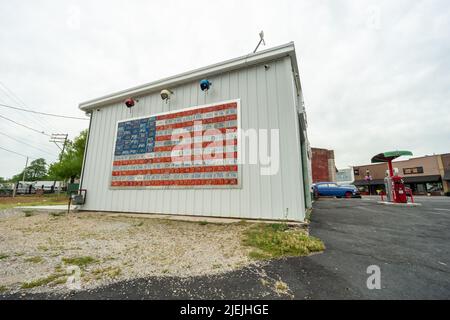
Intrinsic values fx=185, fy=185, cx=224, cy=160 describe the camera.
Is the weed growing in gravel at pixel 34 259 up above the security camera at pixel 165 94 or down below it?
below

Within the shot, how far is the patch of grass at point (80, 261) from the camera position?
8.13 feet

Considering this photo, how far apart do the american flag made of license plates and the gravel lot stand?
5.34 ft

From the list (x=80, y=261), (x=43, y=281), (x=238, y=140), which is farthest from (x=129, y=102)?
(x=43, y=281)

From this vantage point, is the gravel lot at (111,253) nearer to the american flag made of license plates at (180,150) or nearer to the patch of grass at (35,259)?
the patch of grass at (35,259)

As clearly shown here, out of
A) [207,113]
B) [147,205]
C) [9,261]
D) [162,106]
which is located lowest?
[9,261]

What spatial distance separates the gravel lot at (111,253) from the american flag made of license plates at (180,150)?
163 cm

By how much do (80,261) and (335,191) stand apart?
20209 mm

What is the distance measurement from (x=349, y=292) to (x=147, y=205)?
5.91 m

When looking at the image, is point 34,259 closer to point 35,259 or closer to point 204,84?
point 35,259

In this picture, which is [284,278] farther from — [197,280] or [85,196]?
[85,196]

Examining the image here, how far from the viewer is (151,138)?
657 cm

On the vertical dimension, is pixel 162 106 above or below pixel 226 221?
above

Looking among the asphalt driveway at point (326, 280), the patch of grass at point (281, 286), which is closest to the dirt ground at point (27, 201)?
the asphalt driveway at point (326, 280)
